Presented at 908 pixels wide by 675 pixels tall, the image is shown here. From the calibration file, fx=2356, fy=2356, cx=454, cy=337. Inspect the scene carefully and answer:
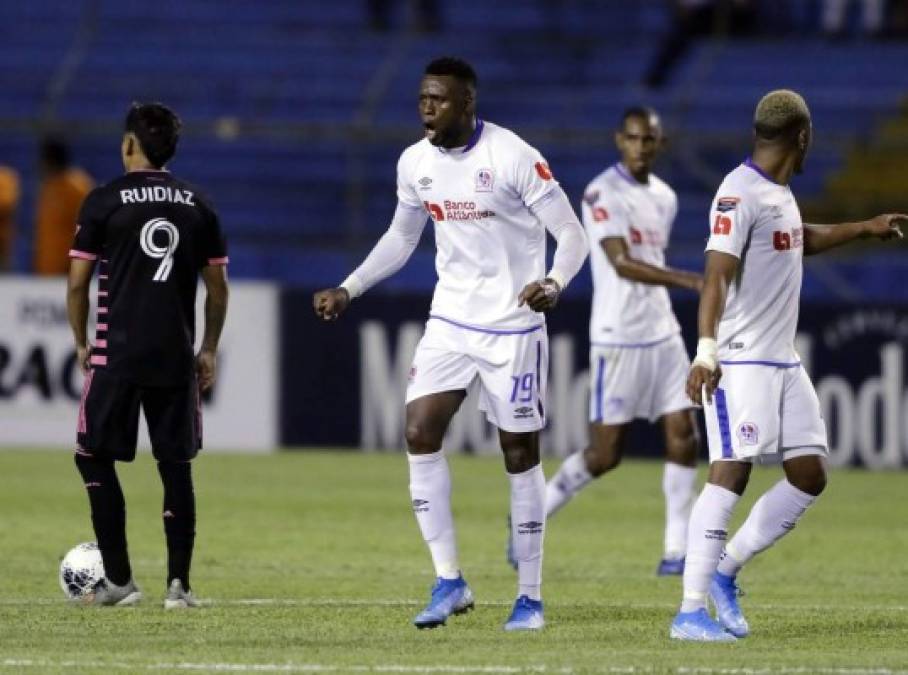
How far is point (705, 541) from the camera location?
8828mm

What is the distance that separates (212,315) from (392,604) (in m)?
1.45

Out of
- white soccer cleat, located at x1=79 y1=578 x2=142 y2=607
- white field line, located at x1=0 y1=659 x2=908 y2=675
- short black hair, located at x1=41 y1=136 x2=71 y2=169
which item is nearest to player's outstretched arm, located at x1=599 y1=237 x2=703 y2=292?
white soccer cleat, located at x1=79 y1=578 x2=142 y2=607

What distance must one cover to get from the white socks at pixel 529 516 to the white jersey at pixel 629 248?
10.9ft

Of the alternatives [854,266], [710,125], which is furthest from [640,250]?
[710,125]

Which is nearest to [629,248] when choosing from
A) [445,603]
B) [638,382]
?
[638,382]

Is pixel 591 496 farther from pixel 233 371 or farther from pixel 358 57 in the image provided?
pixel 358 57

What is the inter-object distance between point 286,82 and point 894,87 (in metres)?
6.49

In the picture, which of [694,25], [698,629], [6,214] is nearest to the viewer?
[698,629]

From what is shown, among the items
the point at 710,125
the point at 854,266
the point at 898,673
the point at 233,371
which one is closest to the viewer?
the point at 898,673

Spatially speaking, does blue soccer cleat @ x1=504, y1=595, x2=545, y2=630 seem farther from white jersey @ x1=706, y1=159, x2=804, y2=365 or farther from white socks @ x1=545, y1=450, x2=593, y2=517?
white socks @ x1=545, y1=450, x2=593, y2=517

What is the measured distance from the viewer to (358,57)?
85.2ft

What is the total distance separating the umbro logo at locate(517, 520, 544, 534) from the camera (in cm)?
932

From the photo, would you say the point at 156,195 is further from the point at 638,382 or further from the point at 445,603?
the point at 638,382

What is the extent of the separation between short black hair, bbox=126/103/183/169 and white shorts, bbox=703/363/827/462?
2.56m
